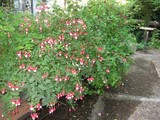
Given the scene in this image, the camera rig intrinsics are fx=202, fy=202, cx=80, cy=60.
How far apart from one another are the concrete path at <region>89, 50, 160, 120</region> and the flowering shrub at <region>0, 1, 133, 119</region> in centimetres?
46

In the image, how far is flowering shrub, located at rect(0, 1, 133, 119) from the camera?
184 cm

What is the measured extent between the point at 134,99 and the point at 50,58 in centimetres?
194

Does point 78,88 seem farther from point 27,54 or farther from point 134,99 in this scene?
point 134,99

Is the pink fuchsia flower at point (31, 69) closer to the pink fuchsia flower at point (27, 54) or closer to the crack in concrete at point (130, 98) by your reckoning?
the pink fuchsia flower at point (27, 54)

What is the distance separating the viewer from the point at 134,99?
131 inches

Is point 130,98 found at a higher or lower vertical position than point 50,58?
lower

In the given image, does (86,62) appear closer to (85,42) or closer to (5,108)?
(85,42)

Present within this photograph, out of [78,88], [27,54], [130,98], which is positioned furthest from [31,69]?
[130,98]

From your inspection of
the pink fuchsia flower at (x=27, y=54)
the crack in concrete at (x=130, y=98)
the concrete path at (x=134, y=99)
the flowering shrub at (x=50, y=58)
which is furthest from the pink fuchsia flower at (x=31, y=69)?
the crack in concrete at (x=130, y=98)

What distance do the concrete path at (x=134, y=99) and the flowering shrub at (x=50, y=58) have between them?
0.46m

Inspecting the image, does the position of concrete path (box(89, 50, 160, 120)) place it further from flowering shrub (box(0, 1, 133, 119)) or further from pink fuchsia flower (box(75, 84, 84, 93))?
pink fuchsia flower (box(75, 84, 84, 93))

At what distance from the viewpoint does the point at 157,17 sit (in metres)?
8.05

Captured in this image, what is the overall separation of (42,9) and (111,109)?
1.71 metres

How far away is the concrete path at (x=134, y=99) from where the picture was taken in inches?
111
